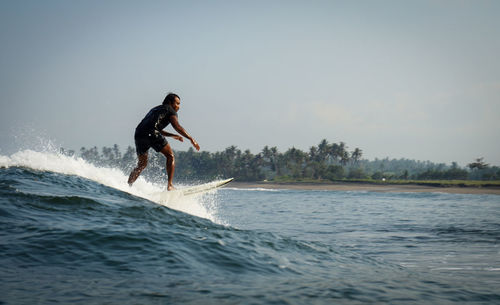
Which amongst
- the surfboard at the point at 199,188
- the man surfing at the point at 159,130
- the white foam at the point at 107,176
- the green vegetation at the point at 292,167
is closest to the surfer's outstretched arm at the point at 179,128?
the man surfing at the point at 159,130

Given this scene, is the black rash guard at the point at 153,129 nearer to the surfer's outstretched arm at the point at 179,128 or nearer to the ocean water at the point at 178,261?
the surfer's outstretched arm at the point at 179,128

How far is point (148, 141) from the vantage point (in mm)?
8742

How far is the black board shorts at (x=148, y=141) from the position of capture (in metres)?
8.73

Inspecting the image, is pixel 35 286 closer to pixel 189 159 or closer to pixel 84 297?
pixel 84 297

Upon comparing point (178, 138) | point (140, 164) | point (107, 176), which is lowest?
point (107, 176)

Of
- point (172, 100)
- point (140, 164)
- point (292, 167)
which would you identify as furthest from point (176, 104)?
point (292, 167)

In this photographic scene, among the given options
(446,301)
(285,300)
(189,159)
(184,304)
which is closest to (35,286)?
(184,304)

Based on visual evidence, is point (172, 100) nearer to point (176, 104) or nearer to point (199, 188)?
point (176, 104)

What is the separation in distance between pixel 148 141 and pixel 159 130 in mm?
362

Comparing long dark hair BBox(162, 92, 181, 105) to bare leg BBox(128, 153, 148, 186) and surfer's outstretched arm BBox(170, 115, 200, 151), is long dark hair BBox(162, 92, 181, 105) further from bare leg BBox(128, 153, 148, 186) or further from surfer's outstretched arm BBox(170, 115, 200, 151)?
bare leg BBox(128, 153, 148, 186)

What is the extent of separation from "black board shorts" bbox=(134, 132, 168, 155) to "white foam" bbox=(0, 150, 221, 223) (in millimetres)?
1091

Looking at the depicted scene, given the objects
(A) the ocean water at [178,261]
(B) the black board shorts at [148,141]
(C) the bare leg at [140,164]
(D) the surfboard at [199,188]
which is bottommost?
(A) the ocean water at [178,261]

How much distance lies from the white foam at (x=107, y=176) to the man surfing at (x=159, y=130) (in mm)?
550

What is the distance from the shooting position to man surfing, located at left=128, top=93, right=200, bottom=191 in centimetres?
868
